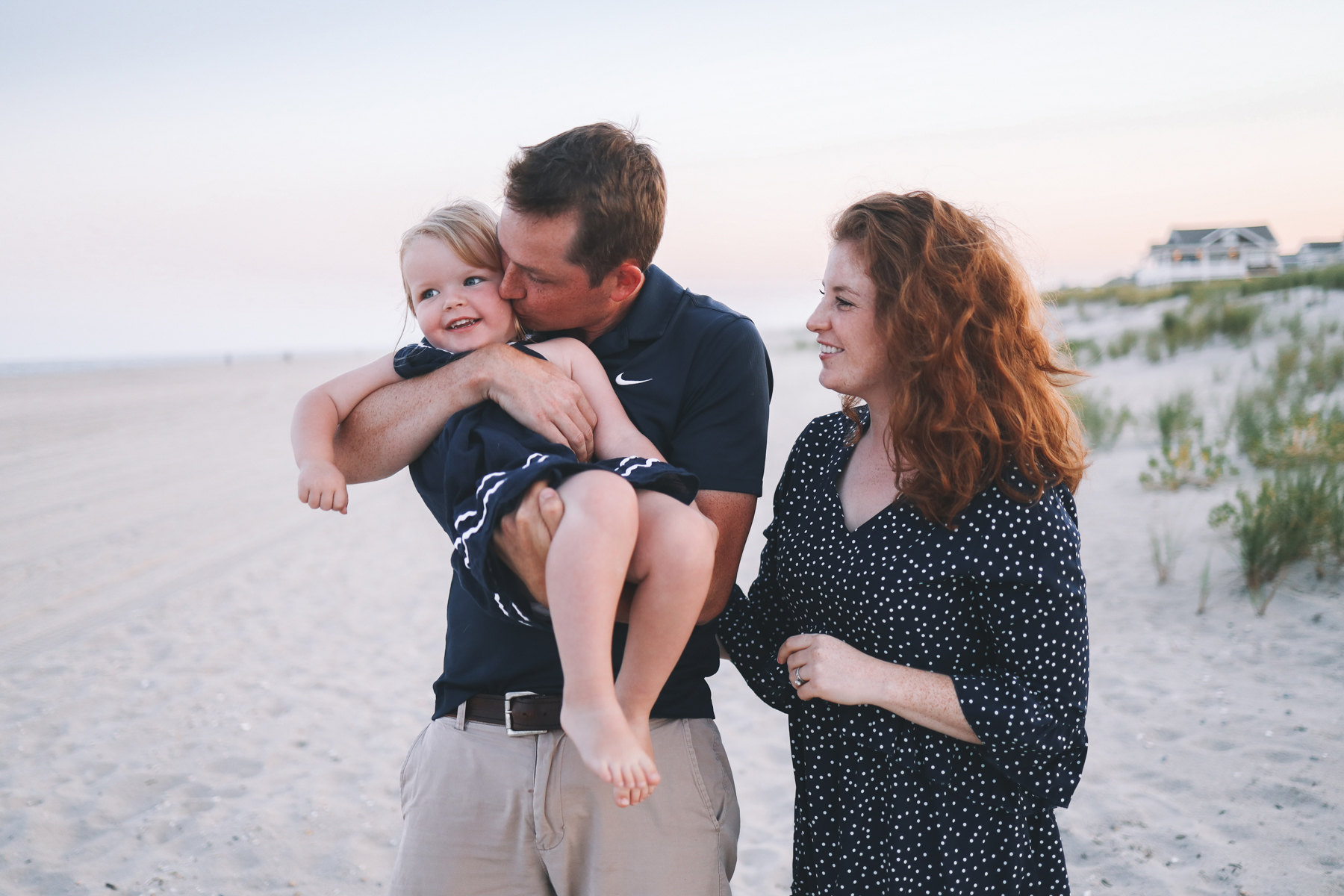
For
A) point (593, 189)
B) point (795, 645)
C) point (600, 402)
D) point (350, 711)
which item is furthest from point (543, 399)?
point (350, 711)

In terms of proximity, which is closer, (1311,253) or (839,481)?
(839,481)

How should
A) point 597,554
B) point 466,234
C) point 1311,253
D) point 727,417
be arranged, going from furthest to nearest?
point 1311,253, point 466,234, point 727,417, point 597,554

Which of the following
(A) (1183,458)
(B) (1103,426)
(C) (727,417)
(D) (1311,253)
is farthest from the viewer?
(D) (1311,253)

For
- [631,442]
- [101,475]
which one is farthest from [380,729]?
[101,475]

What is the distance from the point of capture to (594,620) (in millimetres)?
1608

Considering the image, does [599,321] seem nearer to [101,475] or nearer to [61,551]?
[61,551]

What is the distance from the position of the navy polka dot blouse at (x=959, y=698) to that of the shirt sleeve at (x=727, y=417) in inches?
8.8

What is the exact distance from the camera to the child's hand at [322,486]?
201 centimetres

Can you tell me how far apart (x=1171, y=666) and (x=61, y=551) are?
9.61 metres

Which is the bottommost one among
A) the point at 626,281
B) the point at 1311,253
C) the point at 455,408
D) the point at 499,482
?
the point at 499,482

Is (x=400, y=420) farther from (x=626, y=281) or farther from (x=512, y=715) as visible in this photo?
(x=512, y=715)

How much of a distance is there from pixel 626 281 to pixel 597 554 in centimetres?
77

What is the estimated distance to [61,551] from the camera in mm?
8773

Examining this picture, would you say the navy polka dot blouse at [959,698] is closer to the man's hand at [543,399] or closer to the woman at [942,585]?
the woman at [942,585]
